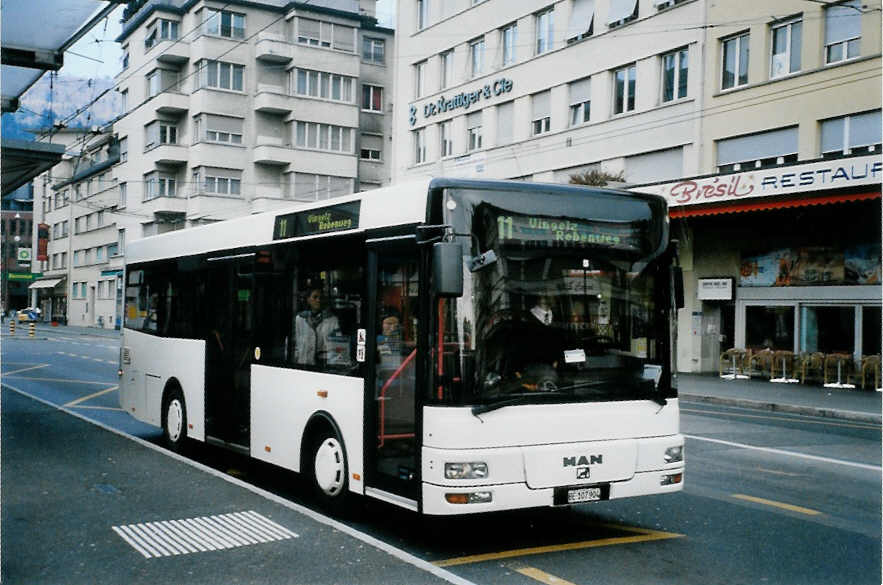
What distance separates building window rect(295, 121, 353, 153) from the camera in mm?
A: 59219

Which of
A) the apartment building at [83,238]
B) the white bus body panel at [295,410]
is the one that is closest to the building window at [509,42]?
the white bus body panel at [295,410]

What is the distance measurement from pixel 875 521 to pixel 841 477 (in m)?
2.26

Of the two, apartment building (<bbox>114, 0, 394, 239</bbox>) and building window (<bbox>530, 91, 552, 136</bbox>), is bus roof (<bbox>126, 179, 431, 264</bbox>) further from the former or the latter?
apartment building (<bbox>114, 0, 394, 239</bbox>)

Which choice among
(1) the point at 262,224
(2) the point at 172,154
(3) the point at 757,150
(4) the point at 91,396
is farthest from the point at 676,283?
(2) the point at 172,154

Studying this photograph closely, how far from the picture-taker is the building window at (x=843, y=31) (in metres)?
24.4

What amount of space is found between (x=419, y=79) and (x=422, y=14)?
2845 mm

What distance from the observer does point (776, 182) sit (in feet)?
76.0

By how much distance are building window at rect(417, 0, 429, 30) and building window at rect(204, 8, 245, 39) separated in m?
19.8

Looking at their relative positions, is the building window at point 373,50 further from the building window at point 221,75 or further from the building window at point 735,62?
the building window at point 735,62

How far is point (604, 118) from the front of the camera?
1278 inches

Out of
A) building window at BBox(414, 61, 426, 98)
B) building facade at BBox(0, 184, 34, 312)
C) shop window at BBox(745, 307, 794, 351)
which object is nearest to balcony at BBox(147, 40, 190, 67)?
building window at BBox(414, 61, 426, 98)

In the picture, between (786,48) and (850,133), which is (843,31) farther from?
(850,133)

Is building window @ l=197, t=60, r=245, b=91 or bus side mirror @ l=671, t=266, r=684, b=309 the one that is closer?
bus side mirror @ l=671, t=266, r=684, b=309

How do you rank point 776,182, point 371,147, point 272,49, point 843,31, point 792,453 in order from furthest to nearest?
point 371,147 < point 272,49 < point 843,31 < point 776,182 < point 792,453
